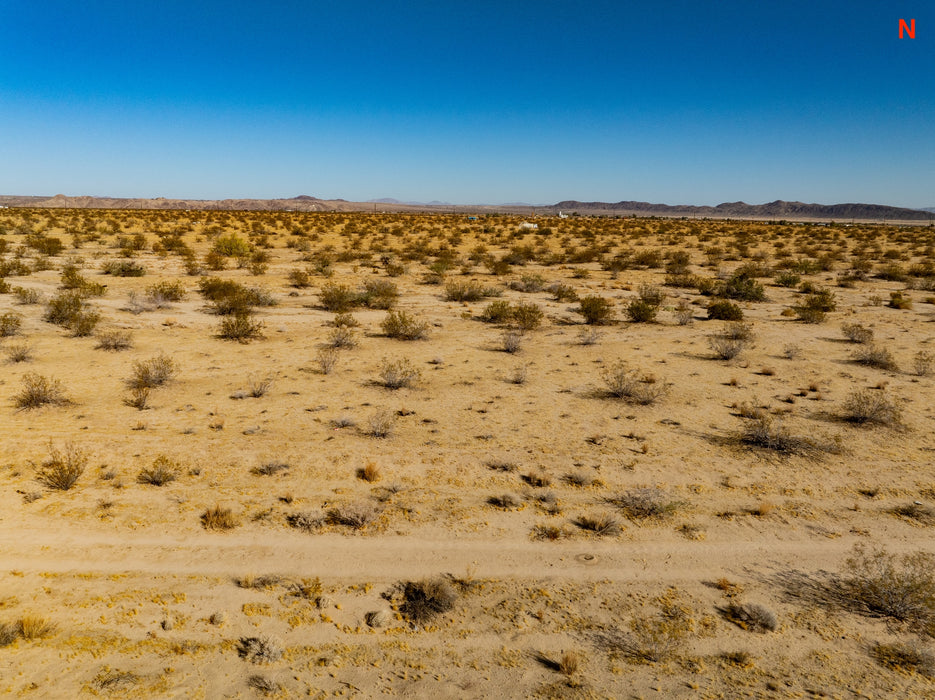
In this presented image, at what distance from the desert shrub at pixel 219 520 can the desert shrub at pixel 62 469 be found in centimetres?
191

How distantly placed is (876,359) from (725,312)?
5.09m

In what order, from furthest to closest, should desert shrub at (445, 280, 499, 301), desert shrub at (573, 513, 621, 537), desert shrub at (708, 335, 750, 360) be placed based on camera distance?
1. desert shrub at (445, 280, 499, 301)
2. desert shrub at (708, 335, 750, 360)
3. desert shrub at (573, 513, 621, 537)

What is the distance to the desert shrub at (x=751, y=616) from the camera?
454 cm

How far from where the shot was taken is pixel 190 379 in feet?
33.8

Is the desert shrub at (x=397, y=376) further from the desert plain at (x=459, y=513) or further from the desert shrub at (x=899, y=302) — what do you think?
the desert shrub at (x=899, y=302)

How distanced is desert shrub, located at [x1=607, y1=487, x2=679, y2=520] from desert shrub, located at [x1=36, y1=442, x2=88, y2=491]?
21.4ft

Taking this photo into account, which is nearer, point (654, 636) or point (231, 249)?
point (654, 636)

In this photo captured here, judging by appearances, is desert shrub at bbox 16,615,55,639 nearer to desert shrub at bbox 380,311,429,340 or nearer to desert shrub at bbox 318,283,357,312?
desert shrub at bbox 380,311,429,340

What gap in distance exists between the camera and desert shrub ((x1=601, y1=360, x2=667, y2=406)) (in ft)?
31.7

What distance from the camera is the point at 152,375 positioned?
9.79 meters

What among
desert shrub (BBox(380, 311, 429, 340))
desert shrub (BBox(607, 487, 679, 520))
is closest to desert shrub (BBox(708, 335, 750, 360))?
desert shrub (BBox(607, 487, 679, 520))

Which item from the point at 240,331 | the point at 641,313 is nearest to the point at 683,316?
the point at 641,313

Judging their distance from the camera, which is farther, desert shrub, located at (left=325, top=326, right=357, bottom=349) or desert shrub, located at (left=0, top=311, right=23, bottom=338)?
desert shrub, located at (left=325, top=326, right=357, bottom=349)

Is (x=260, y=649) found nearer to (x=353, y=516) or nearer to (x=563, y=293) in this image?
(x=353, y=516)
